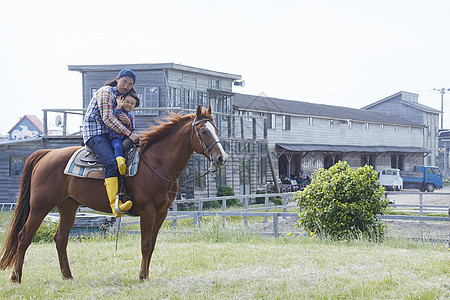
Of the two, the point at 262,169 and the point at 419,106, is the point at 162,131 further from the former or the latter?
the point at 419,106

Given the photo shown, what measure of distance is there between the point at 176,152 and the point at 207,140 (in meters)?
0.56

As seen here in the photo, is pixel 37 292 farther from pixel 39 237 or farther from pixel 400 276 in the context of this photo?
pixel 39 237

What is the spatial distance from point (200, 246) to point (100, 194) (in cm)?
335

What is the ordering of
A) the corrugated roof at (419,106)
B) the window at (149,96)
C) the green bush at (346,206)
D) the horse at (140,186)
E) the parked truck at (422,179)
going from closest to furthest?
1. the horse at (140,186)
2. the green bush at (346,206)
3. the window at (149,96)
4. the parked truck at (422,179)
5. the corrugated roof at (419,106)

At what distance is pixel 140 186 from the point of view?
6.45 meters

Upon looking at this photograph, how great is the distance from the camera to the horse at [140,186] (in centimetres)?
644

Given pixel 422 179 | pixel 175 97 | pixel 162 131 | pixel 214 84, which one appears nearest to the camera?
pixel 162 131

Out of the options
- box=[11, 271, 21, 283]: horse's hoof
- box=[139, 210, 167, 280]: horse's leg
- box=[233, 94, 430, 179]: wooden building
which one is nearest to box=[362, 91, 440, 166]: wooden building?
box=[233, 94, 430, 179]: wooden building

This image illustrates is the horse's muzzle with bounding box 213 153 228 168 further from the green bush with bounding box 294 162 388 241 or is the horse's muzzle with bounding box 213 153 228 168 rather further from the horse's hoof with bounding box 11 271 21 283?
the green bush with bounding box 294 162 388 241

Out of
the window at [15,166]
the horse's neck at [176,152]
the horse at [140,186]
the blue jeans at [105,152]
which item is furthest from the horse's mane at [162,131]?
the window at [15,166]

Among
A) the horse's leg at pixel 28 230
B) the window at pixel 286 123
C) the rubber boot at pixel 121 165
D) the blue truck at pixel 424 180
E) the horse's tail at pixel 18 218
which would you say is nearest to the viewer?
the rubber boot at pixel 121 165

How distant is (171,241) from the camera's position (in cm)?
1091

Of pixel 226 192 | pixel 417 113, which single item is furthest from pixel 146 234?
pixel 417 113

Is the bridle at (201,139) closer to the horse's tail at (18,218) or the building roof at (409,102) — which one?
the horse's tail at (18,218)
